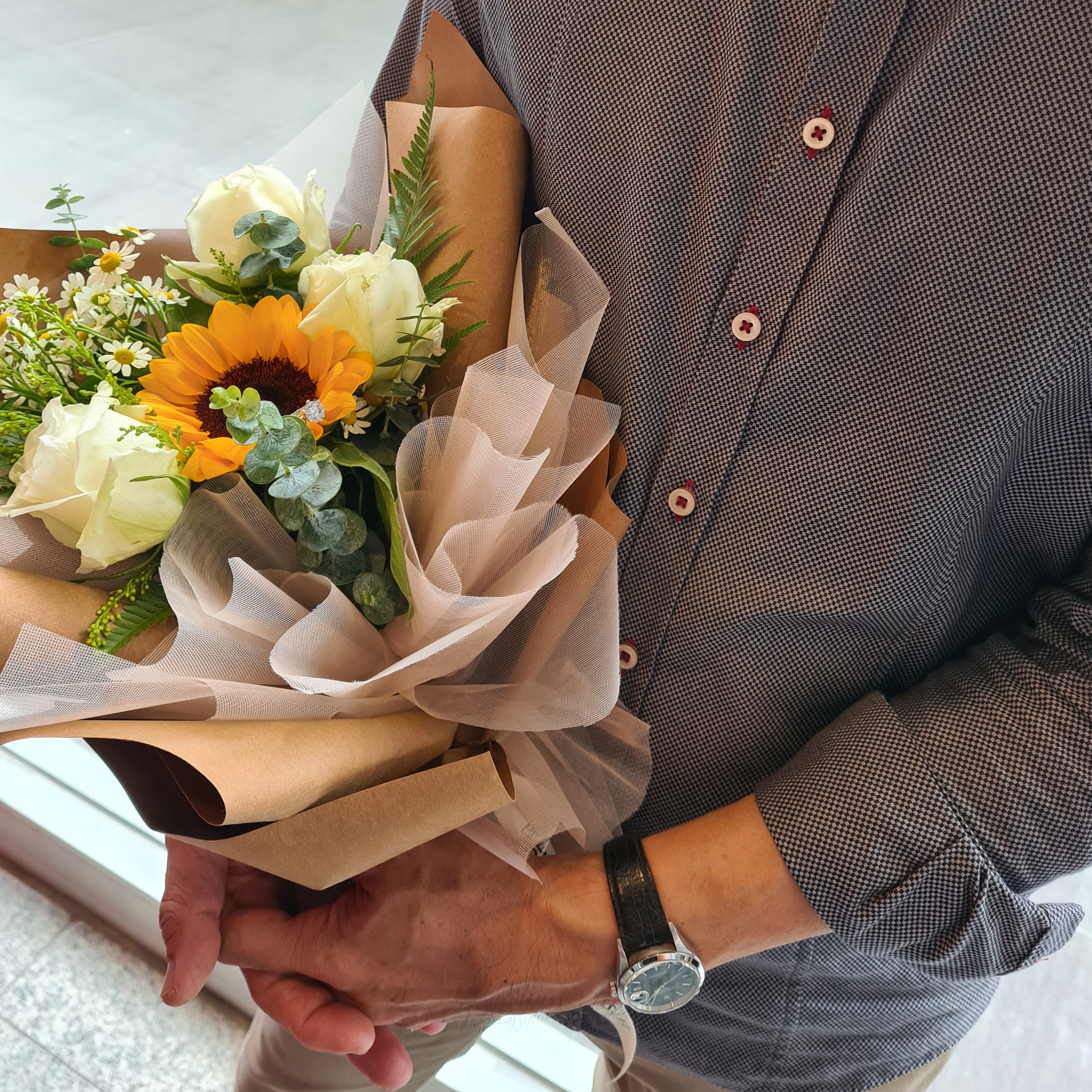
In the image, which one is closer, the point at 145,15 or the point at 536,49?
the point at 536,49

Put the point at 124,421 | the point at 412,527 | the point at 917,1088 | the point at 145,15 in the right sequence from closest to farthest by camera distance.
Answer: the point at 124,421 → the point at 412,527 → the point at 917,1088 → the point at 145,15

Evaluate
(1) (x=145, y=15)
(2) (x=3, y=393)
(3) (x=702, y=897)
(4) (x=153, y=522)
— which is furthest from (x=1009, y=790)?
(1) (x=145, y=15)

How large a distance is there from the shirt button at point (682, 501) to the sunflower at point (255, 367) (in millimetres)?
271

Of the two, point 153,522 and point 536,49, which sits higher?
point 536,49

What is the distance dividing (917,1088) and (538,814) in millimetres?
638

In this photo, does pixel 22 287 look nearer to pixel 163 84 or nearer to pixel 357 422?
pixel 357 422

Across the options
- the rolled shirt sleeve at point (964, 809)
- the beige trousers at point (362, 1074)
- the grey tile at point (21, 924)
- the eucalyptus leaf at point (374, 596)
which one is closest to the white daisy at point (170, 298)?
the eucalyptus leaf at point (374, 596)

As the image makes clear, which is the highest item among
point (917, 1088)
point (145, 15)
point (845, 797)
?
point (145, 15)

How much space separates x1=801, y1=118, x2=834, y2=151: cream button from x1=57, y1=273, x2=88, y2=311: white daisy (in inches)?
20.5

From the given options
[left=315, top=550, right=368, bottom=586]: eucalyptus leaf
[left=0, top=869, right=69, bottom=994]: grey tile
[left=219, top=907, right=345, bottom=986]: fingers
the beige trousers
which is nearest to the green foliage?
[left=315, top=550, right=368, bottom=586]: eucalyptus leaf

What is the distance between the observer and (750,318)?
0.66 meters

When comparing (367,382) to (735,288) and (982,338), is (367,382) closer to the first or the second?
(735,288)

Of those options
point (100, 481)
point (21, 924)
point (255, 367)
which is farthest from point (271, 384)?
point (21, 924)

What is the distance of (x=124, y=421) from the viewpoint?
0.53 meters
